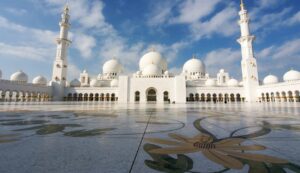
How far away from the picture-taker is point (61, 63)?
1088 inches

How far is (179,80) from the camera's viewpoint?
2539 centimetres

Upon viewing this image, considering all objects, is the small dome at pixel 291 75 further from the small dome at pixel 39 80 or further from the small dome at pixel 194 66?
the small dome at pixel 39 80

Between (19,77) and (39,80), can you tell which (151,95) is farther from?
(19,77)

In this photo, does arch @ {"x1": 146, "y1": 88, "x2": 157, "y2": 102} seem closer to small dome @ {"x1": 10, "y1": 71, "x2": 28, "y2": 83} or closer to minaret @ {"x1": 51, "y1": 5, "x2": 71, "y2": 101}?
minaret @ {"x1": 51, "y1": 5, "x2": 71, "y2": 101}

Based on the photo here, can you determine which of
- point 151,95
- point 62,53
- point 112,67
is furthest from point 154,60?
point 62,53

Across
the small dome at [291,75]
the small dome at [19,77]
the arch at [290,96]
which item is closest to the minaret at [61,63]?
the small dome at [19,77]

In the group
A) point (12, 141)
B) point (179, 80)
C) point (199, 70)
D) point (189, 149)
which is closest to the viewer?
point (189, 149)

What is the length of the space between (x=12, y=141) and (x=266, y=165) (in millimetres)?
2036

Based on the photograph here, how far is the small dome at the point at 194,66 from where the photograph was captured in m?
34.2

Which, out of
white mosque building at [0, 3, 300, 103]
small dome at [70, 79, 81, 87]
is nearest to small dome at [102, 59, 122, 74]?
white mosque building at [0, 3, 300, 103]

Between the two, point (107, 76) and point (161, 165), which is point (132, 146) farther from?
point (107, 76)

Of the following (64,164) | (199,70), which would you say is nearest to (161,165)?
(64,164)

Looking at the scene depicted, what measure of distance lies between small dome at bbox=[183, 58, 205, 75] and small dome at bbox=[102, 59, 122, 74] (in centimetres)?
1540

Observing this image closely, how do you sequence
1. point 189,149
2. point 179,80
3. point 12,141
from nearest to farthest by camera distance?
point 189,149 < point 12,141 < point 179,80
